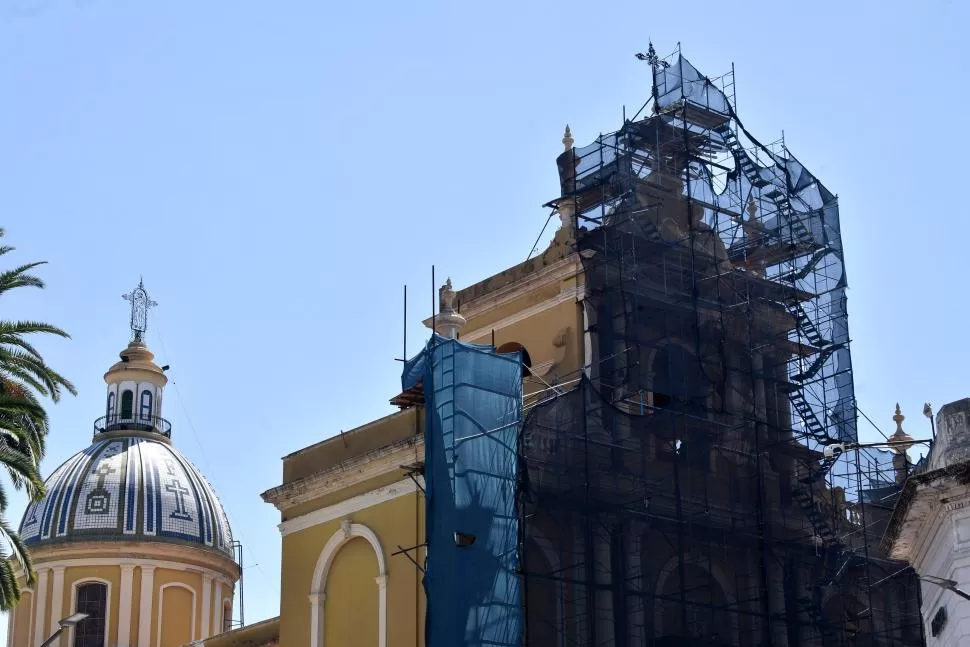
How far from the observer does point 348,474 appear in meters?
31.0

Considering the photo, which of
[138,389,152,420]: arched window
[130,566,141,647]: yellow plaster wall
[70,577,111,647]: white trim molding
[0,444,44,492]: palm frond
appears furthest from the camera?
[138,389,152,420]: arched window

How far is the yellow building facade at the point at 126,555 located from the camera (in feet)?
154

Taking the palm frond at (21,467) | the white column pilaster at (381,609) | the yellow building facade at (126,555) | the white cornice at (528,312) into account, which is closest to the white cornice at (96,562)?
the yellow building facade at (126,555)

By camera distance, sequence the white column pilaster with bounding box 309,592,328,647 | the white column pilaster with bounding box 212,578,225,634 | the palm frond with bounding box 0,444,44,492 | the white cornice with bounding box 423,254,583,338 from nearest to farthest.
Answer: the palm frond with bounding box 0,444,44,492 → the white column pilaster with bounding box 309,592,328,647 → the white cornice with bounding box 423,254,583,338 → the white column pilaster with bounding box 212,578,225,634

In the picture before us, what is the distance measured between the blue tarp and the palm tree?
6.25 m

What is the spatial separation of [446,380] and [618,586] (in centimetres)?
453

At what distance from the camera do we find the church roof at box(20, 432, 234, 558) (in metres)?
47.7

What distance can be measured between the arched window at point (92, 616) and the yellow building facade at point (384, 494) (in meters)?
16.4

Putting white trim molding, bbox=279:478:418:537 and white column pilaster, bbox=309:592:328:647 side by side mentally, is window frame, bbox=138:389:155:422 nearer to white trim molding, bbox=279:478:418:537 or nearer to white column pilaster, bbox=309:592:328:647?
white trim molding, bbox=279:478:418:537

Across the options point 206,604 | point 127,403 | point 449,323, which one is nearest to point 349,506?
point 449,323

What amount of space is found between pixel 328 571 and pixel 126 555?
1772 cm

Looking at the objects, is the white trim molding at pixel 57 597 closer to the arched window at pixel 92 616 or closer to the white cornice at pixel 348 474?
the arched window at pixel 92 616

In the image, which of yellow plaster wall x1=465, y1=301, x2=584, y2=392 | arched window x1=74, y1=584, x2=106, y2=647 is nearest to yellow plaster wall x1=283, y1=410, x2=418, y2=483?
yellow plaster wall x1=465, y1=301, x2=584, y2=392

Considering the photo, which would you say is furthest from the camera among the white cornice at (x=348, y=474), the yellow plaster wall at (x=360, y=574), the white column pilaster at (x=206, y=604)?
the white column pilaster at (x=206, y=604)
